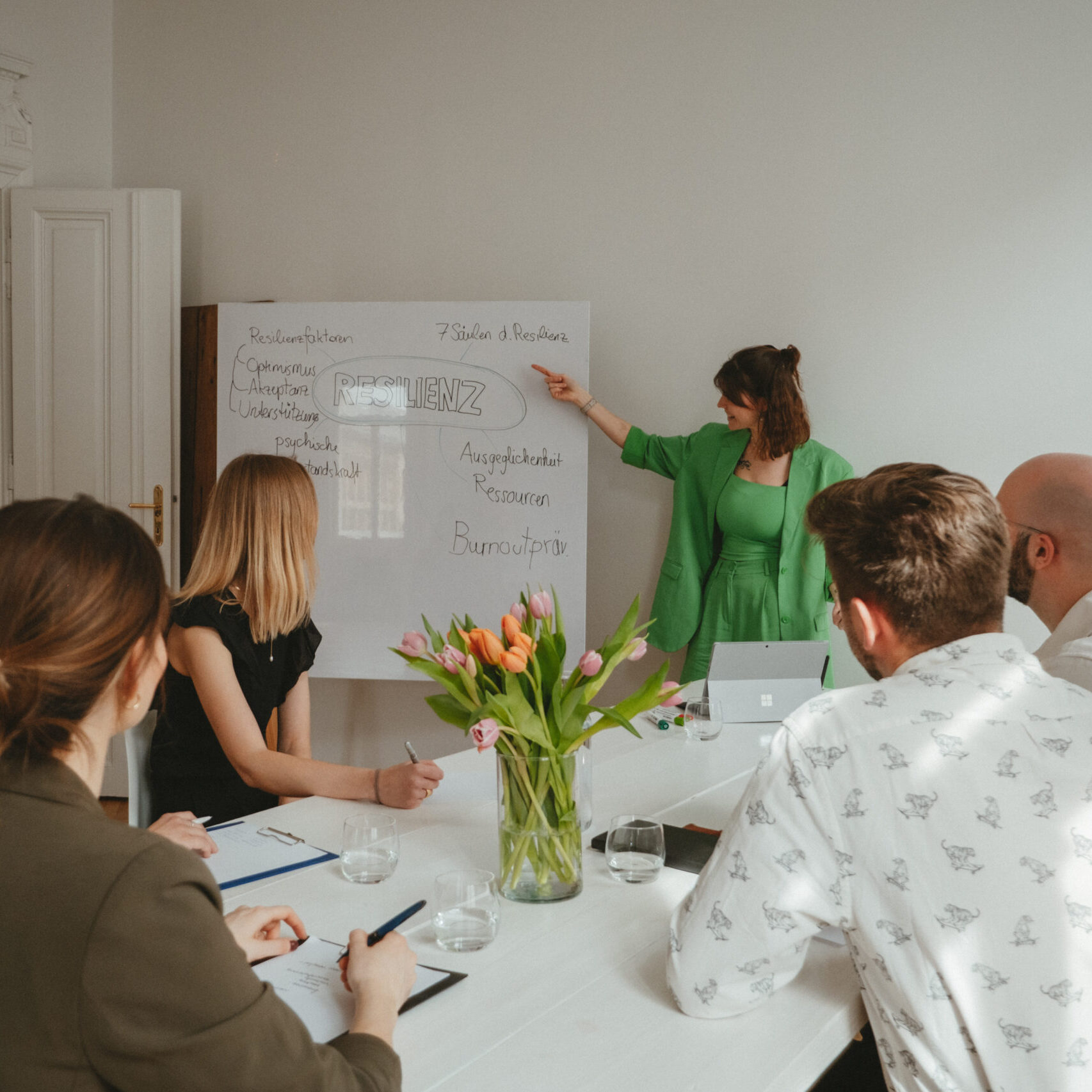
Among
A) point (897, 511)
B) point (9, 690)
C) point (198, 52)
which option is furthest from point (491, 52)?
point (9, 690)

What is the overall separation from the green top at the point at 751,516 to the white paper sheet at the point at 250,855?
185 cm

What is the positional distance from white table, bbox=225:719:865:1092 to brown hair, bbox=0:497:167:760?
476 millimetres

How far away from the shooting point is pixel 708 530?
3221 millimetres

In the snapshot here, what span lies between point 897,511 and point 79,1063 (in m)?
0.93

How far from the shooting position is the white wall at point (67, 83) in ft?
12.7

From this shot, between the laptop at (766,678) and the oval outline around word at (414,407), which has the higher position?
the oval outline around word at (414,407)

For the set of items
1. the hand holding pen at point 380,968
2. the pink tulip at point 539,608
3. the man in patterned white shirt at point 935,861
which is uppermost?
the pink tulip at point 539,608

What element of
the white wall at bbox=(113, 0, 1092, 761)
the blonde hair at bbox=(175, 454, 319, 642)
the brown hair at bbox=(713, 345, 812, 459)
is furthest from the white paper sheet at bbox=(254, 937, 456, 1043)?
the white wall at bbox=(113, 0, 1092, 761)

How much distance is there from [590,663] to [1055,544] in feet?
3.19

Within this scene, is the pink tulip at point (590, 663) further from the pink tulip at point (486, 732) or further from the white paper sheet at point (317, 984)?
the white paper sheet at point (317, 984)

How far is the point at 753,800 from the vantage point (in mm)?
1075

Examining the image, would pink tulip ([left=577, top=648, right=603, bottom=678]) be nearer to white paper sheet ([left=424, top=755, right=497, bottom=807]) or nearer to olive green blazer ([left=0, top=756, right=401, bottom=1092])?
white paper sheet ([left=424, top=755, right=497, bottom=807])

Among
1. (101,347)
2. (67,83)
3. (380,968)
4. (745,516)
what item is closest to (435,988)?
(380,968)

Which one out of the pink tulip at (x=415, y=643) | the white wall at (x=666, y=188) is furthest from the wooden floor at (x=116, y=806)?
the pink tulip at (x=415, y=643)
